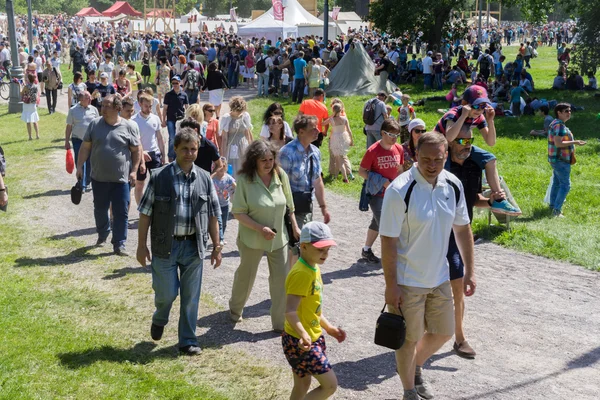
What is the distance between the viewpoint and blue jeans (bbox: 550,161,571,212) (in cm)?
1172

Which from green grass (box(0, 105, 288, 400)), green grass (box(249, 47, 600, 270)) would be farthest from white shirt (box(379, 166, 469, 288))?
green grass (box(249, 47, 600, 270))

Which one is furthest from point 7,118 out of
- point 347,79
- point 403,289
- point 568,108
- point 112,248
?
point 403,289

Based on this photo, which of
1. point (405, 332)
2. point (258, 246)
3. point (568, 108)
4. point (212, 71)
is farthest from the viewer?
point (212, 71)

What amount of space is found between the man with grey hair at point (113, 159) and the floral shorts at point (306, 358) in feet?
16.4

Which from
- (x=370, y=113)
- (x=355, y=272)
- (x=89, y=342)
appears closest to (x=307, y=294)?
(x=89, y=342)

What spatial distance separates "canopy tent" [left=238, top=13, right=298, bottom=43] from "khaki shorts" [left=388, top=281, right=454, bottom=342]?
117 feet

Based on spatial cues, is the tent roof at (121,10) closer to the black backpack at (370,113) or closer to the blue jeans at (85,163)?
the blue jeans at (85,163)

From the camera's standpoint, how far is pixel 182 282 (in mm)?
6605

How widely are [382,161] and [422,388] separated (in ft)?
11.1

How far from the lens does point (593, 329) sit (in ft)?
24.4

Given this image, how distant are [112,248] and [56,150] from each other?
8561 mm

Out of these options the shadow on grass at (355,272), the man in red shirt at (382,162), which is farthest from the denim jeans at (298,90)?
the man in red shirt at (382,162)

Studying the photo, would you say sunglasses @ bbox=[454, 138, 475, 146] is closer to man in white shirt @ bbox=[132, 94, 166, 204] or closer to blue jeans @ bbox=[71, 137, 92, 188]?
man in white shirt @ bbox=[132, 94, 166, 204]

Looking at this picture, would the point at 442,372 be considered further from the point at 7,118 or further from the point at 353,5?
the point at 353,5
